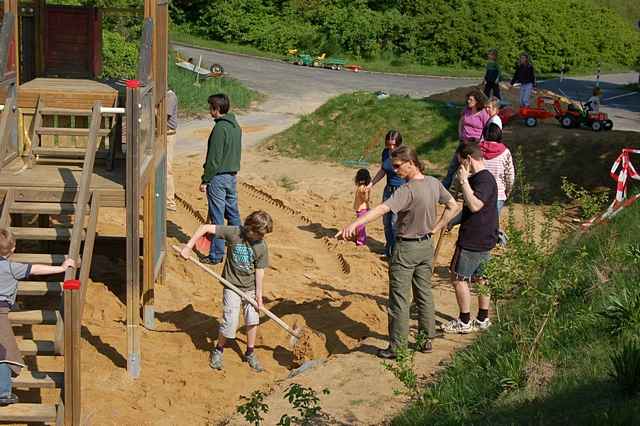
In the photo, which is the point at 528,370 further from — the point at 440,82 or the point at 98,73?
the point at 440,82

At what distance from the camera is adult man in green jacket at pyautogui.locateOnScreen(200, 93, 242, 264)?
37.1 feet

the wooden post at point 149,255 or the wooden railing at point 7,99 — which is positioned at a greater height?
the wooden railing at point 7,99

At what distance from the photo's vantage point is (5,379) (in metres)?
7.13

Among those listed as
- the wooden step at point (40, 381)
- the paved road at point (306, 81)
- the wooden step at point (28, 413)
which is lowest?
the paved road at point (306, 81)

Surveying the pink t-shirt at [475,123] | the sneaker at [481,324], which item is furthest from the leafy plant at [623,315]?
the pink t-shirt at [475,123]

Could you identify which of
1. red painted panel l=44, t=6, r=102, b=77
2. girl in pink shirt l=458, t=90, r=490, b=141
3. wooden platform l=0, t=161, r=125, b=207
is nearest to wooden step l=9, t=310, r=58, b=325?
wooden platform l=0, t=161, r=125, b=207

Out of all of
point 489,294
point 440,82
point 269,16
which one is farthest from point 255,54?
point 489,294

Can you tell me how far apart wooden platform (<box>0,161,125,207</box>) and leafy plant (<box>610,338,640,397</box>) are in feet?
14.8

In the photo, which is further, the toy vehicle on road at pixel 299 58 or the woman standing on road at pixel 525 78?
the toy vehicle on road at pixel 299 58

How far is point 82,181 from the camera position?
838 centimetres

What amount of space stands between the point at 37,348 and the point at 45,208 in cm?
163

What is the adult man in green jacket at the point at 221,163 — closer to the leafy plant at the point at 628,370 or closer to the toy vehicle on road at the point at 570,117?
the leafy plant at the point at 628,370

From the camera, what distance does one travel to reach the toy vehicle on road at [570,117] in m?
18.5

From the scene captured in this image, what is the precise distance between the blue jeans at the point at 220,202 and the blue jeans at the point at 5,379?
4.56 metres
